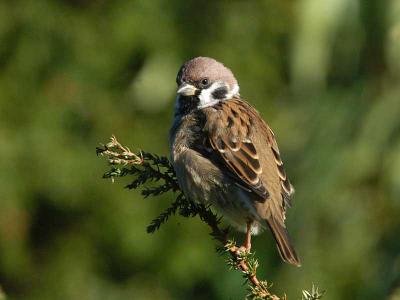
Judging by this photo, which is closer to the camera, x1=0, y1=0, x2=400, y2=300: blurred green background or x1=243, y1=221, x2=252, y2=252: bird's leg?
x1=243, y1=221, x2=252, y2=252: bird's leg

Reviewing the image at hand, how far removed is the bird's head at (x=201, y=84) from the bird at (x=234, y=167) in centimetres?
6

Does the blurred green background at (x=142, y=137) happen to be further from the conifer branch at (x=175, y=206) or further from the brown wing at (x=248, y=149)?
the conifer branch at (x=175, y=206)

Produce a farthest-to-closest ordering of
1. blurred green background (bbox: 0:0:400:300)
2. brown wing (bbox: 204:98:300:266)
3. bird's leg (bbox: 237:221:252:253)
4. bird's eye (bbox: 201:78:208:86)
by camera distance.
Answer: blurred green background (bbox: 0:0:400:300) < bird's eye (bbox: 201:78:208:86) < brown wing (bbox: 204:98:300:266) < bird's leg (bbox: 237:221:252:253)

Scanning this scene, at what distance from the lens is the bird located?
4531 mm

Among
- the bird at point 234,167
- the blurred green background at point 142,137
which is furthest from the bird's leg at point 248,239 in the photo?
the blurred green background at point 142,137

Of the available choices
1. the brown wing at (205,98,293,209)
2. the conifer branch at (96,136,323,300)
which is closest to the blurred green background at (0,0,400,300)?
the brown wing at (205,98,293,209)

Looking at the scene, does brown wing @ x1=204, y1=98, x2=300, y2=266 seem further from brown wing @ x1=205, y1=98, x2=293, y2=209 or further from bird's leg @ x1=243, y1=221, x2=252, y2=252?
bird's leg @ x1=243, y1=221, x2=252, y2=252

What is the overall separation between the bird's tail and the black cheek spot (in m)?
0.97

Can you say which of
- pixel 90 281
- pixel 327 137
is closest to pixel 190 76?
pixel 327 137

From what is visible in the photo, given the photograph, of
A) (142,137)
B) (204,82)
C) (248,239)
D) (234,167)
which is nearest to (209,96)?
(204,82)

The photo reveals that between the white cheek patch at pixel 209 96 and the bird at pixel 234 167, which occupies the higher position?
the white cheek patch at pixel 209 96

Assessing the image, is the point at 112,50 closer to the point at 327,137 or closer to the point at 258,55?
the point at 258,55

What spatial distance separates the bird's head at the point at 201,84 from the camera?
5.10 metres

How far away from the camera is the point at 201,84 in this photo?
5164mm
